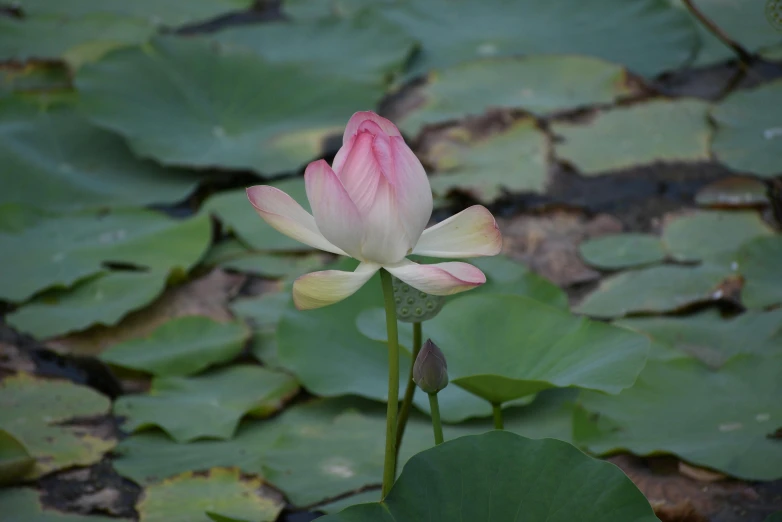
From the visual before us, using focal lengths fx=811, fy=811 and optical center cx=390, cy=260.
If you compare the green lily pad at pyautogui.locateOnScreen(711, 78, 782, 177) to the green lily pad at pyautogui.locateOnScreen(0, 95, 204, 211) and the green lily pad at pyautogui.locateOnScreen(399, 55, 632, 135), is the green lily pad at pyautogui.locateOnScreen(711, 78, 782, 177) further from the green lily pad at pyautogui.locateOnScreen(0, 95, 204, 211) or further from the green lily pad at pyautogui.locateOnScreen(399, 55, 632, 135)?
the green lily pad at pyautogui.locateOnScreen(0, 95, 204, 211)

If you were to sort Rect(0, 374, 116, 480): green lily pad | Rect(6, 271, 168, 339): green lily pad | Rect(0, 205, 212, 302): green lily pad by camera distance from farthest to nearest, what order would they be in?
Rect(0, 205, 212, 302): green lily pad < Rect(6, 271, 168, 339): green lily pad < Rect(0, 374, 116, 480): green lily pad

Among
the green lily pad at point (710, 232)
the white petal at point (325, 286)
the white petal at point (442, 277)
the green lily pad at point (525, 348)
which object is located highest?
Answer: the white petal at point (442, 277)

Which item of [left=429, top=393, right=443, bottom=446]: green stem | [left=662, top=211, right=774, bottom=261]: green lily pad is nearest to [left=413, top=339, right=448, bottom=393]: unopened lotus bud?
[left=429, top=393, right=443, bottom=446]: green stem

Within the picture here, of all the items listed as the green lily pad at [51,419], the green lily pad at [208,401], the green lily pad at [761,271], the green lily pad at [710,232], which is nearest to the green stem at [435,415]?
the green lily pad at [208,401]

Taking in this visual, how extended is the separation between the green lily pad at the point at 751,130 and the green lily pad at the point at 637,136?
0.05m

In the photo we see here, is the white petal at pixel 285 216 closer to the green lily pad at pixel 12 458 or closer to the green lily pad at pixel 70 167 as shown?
the green lily pad at pixel 12 458

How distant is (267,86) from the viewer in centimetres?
263

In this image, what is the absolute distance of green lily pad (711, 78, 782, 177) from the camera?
2150 mm

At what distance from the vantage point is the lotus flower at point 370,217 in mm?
825

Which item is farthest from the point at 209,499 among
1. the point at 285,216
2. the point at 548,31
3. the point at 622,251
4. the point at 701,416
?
the point at 548,31

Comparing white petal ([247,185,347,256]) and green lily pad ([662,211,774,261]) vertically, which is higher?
white petal ([247,185,347,256])

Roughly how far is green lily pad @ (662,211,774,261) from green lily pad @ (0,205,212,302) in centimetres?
116

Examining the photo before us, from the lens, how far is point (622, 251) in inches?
76.6

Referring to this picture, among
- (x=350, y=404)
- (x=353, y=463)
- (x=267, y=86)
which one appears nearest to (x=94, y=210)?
(x=267, y=86)
